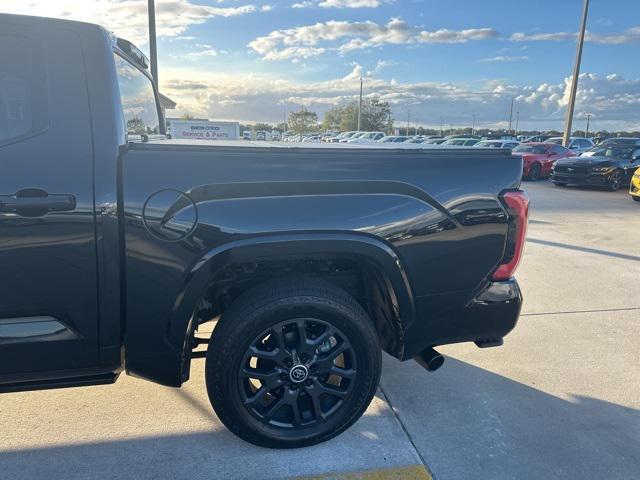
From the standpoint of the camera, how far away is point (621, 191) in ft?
52.1

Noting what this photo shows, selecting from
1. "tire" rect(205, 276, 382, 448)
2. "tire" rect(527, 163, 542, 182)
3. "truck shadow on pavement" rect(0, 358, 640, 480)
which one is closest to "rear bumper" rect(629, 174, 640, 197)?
"tire" rect(527, 163, 542, 182)

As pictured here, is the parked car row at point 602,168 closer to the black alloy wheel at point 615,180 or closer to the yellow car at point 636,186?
the black alloy wheel at point 615,180

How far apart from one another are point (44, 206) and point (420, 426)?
2.29 meters

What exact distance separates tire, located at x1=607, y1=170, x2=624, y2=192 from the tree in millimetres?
63934

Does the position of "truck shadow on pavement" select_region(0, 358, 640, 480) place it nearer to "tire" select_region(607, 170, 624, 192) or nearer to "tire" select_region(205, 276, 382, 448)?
"tire" select_region(205, 276, 382, 448)

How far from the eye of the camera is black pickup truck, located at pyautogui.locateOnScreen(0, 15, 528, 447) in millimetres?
2078

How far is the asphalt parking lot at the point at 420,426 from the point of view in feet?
7.92

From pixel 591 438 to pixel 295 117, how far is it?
80.3m

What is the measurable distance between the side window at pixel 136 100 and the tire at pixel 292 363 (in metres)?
1.21

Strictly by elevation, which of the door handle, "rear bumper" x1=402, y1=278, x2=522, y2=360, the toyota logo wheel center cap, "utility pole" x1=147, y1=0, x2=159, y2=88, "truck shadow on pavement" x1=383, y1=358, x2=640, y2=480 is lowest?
"truck shadow on pavement" x1=383, y1=358, x2=640, y2=480

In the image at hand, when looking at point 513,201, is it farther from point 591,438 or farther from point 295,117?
point 295,117

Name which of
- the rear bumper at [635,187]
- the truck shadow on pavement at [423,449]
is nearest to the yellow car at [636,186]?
the rear bumper at [635,187]

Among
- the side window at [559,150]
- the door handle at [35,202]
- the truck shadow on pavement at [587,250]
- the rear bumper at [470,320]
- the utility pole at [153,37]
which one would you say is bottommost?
the truck shadow on pavement at [587,250]

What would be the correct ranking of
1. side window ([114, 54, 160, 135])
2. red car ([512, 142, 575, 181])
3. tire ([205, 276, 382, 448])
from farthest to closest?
red car ([512, 142, 575, 181]), side window ([114, 54, 160, 135]), tire ([205, 276, 382, 448])
